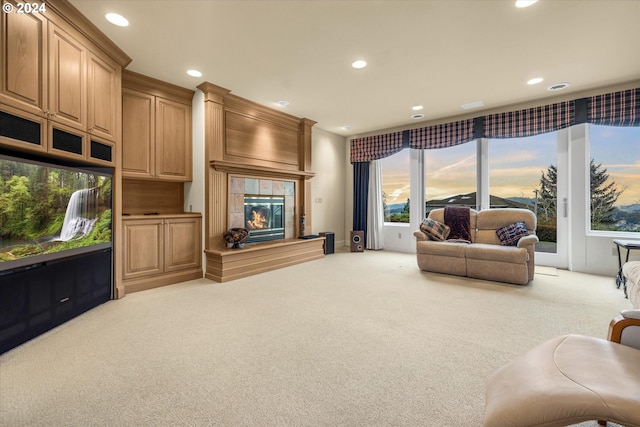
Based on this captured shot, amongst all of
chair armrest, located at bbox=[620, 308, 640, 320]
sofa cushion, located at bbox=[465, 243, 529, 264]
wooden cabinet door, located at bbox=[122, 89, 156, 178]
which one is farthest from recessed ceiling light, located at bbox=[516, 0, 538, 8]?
wooden cabinet door, located at bbox=[122, 89, 156, 178]

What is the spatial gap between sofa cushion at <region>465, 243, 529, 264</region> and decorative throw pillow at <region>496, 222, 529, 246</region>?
215mm

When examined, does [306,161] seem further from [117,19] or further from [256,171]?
[117,19]

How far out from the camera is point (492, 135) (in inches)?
197

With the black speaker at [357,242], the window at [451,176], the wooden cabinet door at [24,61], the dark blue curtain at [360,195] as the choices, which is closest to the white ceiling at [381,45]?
the wooden cabinet door at [24,61]

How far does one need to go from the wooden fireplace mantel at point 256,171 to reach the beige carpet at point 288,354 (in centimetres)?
174

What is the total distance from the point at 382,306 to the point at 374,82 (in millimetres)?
2946

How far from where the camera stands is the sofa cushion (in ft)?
12.1

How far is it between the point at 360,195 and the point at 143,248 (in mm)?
4582

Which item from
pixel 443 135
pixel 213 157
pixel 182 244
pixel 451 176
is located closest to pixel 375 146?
pixel 443 135

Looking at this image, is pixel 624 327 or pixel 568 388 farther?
pixel 624 327

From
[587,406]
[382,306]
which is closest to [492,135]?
[382,306]

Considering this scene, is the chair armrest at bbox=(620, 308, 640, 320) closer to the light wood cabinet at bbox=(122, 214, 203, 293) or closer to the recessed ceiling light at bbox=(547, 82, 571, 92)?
the recessed ceiling light at bbox=(547, 82, 571, 92)

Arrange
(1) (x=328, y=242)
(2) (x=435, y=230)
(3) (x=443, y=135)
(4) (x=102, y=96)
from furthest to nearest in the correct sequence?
(1) (x=328, y=242), (3) (x=443, y=135), (2) (x=435, y=230), (4) (x=102, y=96)

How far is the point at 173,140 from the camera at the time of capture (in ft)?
13.3
